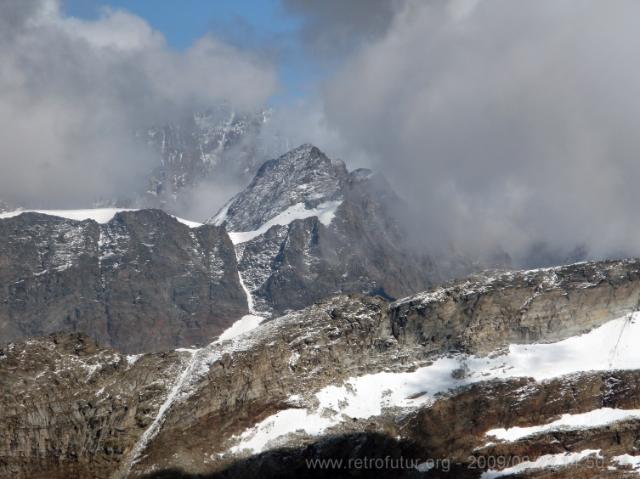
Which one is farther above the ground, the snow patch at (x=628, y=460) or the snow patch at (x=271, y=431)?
the snow patch at (x=271, y=431)

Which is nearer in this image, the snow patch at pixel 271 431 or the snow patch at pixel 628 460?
the snow patch at pixel 628 460

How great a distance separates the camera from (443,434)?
196 meters

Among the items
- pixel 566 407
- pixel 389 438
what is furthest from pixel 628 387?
pixel 389 438

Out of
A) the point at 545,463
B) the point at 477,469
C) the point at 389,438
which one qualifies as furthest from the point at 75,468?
the point at 545,463

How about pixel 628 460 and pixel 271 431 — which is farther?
pixel 271 431

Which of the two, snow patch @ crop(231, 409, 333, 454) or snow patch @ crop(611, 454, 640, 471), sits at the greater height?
snow patch @ crop(231, 409, 333, 454)

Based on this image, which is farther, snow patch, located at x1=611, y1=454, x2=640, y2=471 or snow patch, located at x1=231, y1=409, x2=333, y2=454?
snow patch, located at x1=231, y1=409, x2=333, y2=454

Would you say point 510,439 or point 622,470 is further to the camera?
point 510,439

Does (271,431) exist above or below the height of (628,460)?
above

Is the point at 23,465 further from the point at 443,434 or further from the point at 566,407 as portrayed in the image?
the point at 566,407

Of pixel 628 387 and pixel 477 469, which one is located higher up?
pixel 628 387

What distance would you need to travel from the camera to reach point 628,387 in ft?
646

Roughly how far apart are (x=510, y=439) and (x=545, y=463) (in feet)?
30.8

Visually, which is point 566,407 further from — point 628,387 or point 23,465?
point 23,465
